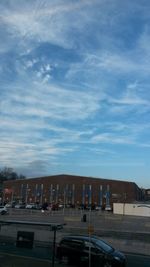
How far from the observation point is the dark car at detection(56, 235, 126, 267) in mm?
20250

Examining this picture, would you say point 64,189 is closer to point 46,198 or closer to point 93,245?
point 46,198

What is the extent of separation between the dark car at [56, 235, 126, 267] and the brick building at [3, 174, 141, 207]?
131 meters

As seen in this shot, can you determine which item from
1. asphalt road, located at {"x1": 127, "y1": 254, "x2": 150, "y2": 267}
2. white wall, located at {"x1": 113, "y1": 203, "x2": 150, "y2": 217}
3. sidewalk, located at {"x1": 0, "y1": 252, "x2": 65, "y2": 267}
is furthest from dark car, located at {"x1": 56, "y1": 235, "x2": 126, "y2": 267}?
white wall, located at {"x1": 113, "y1": 203, "x2": 150, "y2": 217}

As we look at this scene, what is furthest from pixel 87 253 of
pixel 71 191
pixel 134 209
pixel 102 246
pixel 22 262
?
pixel 71 191

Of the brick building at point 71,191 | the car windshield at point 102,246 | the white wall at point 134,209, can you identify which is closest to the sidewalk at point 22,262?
the car windshield at point 102,246

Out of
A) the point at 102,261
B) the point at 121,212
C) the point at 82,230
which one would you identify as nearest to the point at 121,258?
the point at 102,261

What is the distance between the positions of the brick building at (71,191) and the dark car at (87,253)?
430 ft

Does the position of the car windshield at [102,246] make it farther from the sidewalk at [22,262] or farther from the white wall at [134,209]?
the white wall at [134,209]

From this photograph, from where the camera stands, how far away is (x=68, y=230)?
36.4 meters

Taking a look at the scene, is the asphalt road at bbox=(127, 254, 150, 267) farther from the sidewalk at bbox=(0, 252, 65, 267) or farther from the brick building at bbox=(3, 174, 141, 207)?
the brick building at bbox=(3, 174, 141, 207)

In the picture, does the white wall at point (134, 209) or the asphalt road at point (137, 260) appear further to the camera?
the white wall at point (134, 209)

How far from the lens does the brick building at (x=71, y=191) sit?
158125 millimetres

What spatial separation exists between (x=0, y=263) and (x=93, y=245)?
4.31 meters

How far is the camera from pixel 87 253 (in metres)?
20.5
